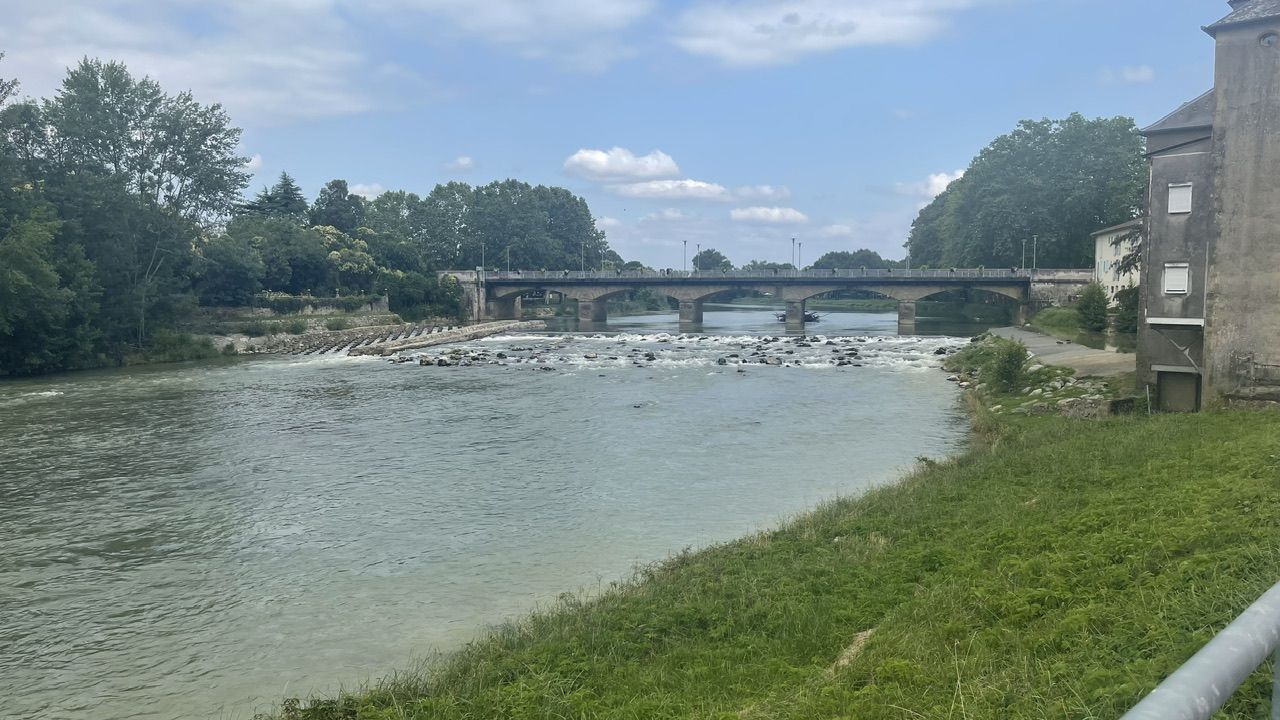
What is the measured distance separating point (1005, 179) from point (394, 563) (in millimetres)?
85573

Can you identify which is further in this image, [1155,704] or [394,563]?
[394,563]

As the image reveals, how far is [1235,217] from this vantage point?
21.0 metres

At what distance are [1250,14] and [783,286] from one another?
223ft

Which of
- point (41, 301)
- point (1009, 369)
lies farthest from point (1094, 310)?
point (41, 301)

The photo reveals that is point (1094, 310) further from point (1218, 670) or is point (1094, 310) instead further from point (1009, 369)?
point (1218, 670)

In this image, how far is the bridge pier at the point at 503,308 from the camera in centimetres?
9831

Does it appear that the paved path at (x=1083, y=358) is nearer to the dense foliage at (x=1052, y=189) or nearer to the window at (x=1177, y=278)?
the window at (x=1177, y=278)

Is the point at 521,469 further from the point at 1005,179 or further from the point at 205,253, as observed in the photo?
the point at 1005,179

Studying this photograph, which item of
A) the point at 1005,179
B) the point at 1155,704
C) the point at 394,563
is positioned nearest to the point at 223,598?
the point at 394,563

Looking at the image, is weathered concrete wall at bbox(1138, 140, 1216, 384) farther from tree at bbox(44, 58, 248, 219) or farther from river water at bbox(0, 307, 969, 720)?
tree at bbox(44, 58, 248, 219)

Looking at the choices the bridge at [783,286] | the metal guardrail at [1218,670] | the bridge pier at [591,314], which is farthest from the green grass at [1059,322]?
the metal guardrail at [1218,670]

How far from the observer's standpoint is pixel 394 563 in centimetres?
1459

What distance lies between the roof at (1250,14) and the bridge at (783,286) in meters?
57.2

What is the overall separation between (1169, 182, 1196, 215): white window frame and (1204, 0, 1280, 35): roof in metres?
4.11
